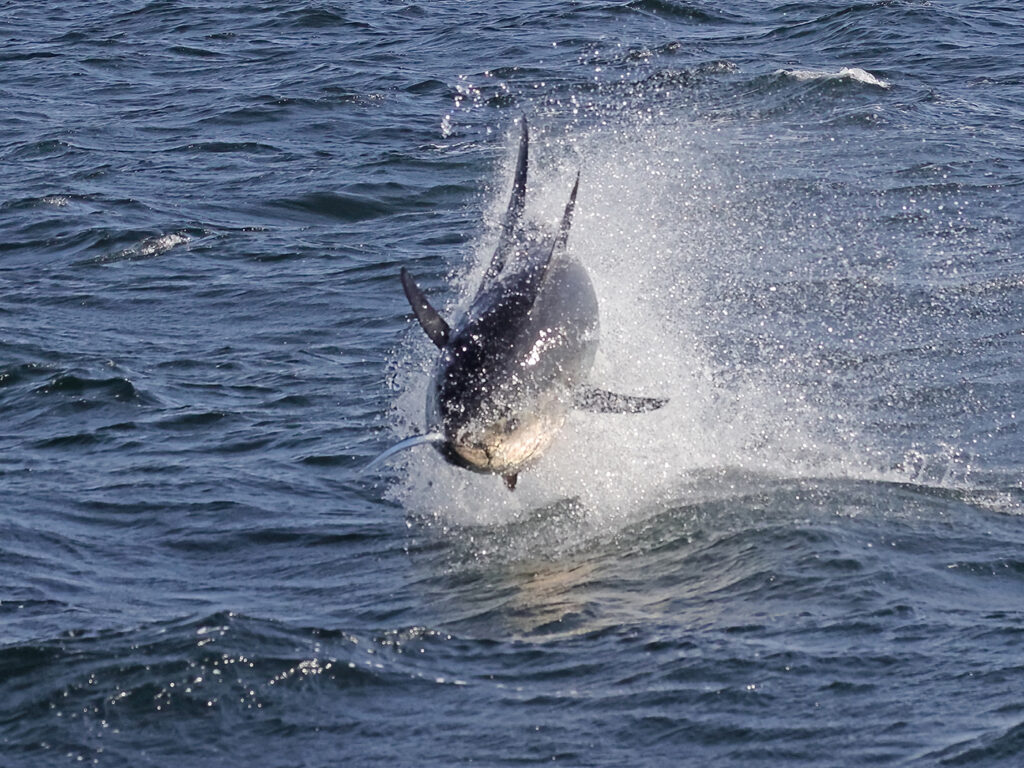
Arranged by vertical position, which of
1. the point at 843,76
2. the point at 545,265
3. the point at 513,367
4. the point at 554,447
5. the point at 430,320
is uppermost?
the point at 545,265

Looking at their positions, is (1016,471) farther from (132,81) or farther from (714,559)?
(132,81)

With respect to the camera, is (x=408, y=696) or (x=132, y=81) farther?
(x=132, y=81)

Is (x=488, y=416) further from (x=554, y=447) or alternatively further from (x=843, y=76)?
(x=843, y=76)

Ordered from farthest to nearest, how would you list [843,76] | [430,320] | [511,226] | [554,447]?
[843,76] < [511,226] < [554,447] < [430,320]

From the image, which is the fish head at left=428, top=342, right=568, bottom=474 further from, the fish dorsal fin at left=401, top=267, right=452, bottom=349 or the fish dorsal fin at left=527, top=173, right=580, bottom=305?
the fish dorsal fin at left=527, top=173, right=580, bottom=305

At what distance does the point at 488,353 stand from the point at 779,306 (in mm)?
6541

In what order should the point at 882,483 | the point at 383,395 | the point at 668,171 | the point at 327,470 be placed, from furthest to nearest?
the point at 668,171 < the point at 383,395 < the point at 327,470 < the point at 882,483

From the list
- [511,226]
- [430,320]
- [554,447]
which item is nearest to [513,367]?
[430,320]

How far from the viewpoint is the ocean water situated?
346 inches

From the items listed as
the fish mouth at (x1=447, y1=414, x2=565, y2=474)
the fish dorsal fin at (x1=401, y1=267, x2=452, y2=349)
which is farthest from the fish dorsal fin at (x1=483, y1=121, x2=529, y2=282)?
the fish mouth at (x1=447, y1=414, x2=565, y2=474)

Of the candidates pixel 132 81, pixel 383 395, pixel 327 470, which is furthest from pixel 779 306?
pixel 132 81

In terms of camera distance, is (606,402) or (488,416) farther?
(606,402)

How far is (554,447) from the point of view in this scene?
12.3 metres

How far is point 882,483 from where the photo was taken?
39.1 ft
